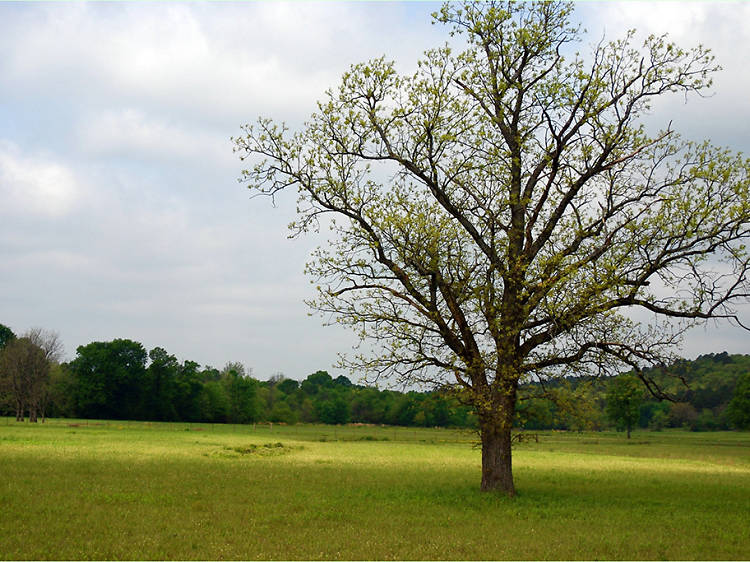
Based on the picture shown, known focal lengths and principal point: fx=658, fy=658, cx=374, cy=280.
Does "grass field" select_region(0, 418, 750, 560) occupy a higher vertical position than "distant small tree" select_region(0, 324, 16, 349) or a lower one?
lower

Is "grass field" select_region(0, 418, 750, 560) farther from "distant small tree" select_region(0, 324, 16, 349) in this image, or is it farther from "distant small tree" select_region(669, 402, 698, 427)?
"distant small tree" select_region(0, 324, 16, 349)

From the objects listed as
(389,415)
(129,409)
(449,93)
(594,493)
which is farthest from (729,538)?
(389,415)

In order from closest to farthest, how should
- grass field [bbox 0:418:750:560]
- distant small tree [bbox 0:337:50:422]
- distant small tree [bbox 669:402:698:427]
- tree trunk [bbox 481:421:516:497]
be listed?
1. grass field [bbox 0:418:750:560]
2. tree trunk [bbox 481:421:516:497]
3. distant small tree [bbox 0:337:50:422]
4. distant small tree [bbox 669:402:698:427]

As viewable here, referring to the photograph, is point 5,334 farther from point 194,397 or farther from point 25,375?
point 25,375

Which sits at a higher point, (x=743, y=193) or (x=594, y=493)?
(x=743, y=193)

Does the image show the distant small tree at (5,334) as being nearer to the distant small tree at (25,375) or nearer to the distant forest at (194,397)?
the distant forest at (194,397)

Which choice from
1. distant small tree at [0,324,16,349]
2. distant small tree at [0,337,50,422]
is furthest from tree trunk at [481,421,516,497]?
distant small tree at [0,324,16,349]

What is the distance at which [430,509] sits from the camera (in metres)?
20.6

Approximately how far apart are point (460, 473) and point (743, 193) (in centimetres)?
2026

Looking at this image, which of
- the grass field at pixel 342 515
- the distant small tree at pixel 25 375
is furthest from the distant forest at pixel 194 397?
the grass field at pixel 342 515

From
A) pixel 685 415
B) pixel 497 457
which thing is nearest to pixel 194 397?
pixel 685 415

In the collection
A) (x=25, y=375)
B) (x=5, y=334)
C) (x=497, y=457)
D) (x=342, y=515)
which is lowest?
(x=342, y=515)

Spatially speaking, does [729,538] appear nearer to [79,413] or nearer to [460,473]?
[460,473]

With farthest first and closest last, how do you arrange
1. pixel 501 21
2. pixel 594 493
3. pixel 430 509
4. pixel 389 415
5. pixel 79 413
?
1. pixel 389 415
2. pixel 79 413
3. pixel 594 493
4. pixel 501 21
5. pixel 430 509
